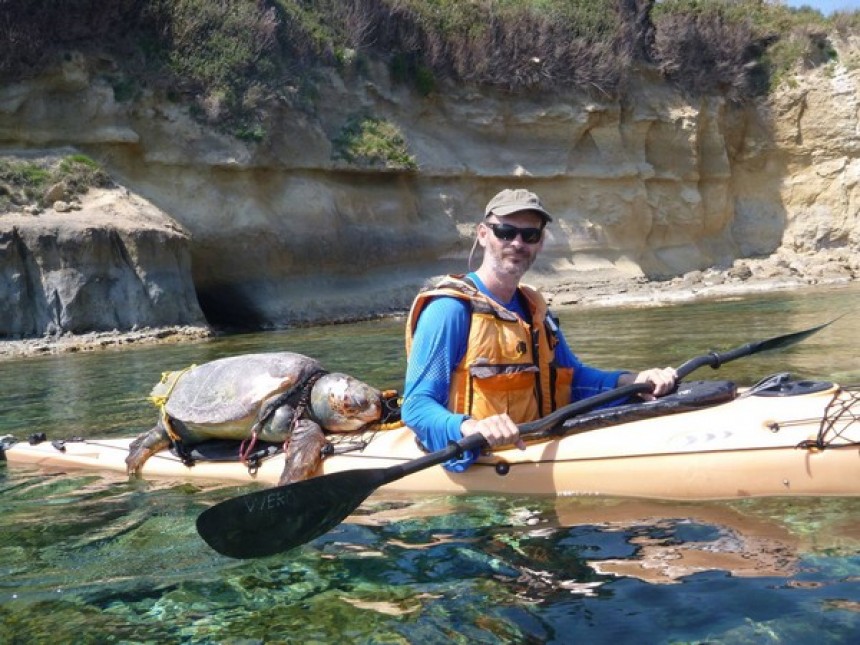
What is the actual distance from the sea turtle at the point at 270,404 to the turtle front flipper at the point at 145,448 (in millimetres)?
156

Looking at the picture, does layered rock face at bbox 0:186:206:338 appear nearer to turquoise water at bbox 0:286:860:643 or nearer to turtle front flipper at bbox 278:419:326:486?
turquoise water at bbox 0:286:860:643

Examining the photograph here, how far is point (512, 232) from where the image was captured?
3.80m

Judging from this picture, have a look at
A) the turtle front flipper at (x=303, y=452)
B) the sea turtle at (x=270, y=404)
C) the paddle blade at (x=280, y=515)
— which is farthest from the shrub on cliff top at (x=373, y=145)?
the paddle blade at (x=280, y=515)

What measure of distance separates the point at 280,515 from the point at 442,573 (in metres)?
0.60

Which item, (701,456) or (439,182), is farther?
(439,182)

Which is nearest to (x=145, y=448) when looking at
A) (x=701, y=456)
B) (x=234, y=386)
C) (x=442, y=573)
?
(x=234, y=386)

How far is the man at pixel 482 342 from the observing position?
379 centimetres

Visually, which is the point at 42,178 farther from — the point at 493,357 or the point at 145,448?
the point at 493,357

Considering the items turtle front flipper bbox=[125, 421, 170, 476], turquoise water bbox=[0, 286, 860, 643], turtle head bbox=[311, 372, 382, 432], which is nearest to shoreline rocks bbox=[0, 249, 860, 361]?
turtle front flipper bbox=[125, 421, 170, 476]

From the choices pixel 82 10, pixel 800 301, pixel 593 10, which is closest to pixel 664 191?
pixel 593 10

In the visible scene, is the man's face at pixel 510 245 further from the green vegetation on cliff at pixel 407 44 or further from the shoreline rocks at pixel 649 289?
the green vegetation on cliff at pixel 407 44

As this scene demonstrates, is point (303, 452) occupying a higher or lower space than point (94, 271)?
lower

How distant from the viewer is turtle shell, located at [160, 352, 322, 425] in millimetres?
4789

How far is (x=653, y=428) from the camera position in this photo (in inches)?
153
